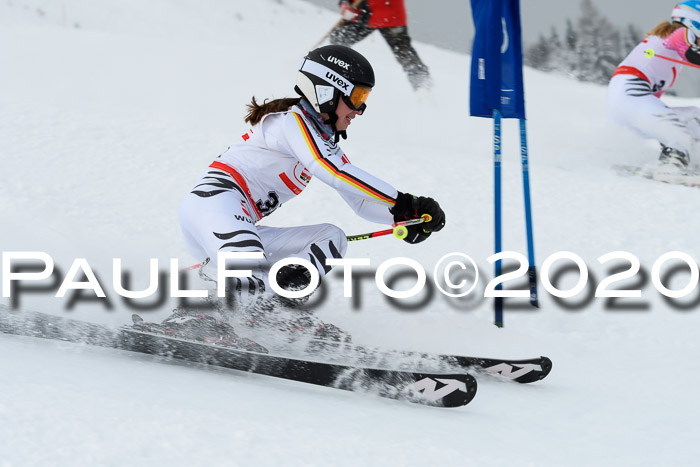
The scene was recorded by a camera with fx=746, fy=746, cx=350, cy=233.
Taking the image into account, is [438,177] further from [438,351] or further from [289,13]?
[289,13]

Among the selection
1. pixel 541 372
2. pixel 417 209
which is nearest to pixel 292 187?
pixel 417 209

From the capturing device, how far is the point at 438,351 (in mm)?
3762

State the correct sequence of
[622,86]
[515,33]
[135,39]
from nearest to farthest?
[515,33] → [622,86] → [135,39]

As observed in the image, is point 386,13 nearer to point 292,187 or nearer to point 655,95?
point 655,95

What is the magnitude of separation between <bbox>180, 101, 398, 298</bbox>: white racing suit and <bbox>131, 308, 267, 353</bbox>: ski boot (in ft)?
0.84

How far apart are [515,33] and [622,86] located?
130 inches

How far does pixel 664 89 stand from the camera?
7387 millimetres

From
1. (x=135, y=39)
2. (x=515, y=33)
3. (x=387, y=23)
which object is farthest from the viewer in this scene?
(x=135, y=39)

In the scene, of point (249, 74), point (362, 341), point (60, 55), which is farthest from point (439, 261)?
point (60, 55)

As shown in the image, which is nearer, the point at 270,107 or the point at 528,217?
the point at 270,107

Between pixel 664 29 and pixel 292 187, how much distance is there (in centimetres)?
514

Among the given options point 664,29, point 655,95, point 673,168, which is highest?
point 664,29

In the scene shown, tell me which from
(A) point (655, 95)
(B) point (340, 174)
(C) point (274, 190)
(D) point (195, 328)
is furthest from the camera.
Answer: (A) point (655, 95)

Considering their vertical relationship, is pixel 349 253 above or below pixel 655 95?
below
